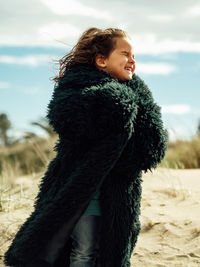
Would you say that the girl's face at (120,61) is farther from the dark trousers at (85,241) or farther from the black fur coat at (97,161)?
the dark trousers at (85,241)

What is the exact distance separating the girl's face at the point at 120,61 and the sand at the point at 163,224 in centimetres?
161

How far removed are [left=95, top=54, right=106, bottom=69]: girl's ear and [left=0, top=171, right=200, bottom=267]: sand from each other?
1.66 m

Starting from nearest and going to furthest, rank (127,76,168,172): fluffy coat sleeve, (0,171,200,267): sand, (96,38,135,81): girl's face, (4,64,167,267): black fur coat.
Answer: (4,64,167,267): black fur coat < (127,76,168,172): fluffy coat sleeve < (96,38,135,81): girl's face < (0,171,200,267): sand

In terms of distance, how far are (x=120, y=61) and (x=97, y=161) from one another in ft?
2.22

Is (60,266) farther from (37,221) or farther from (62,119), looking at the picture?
(62,119)

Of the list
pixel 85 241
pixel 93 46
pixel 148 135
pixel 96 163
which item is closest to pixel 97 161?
pixel 96 163

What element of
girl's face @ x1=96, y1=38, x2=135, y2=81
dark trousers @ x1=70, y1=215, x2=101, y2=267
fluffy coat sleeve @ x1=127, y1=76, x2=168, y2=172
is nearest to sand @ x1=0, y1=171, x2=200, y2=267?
dark trousers @ x1=70, y1=215, x2=101, y2=267

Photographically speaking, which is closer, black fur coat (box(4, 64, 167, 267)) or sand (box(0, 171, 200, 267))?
black fur coat (box(4, 64, 167, 267))

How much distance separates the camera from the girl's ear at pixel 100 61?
247 cm

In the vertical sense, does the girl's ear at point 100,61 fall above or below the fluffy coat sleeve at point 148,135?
above

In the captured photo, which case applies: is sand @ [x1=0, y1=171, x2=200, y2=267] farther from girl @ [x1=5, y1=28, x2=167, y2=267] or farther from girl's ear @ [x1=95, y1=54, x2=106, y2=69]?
girl's ear @ [x1=95, y1=54, x2=106, y2=69]

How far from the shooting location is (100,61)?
2.48 metres

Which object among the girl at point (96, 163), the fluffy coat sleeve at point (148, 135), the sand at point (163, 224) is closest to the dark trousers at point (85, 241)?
the girl at point (96, 163)

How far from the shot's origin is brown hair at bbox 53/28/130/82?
2.49m
